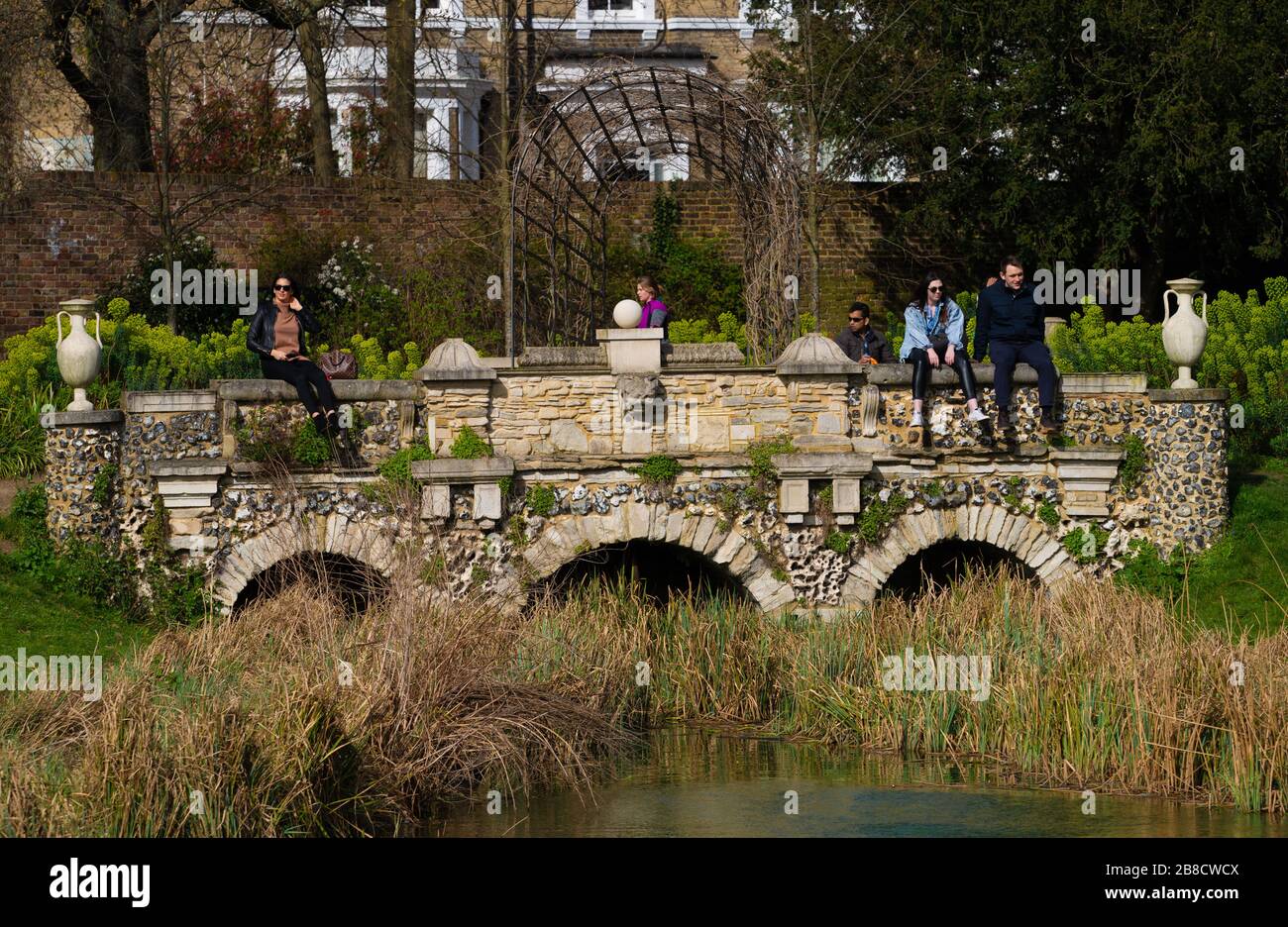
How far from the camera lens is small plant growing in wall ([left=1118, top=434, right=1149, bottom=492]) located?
57.2 ft

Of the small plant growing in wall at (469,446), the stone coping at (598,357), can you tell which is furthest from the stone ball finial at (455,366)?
the small plant growing in wall at (469,446)

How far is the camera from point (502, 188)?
23.3 metres

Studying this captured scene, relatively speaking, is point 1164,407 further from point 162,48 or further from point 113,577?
point 162,48

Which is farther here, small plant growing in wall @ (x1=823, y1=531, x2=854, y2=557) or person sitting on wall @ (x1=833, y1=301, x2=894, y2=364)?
person sitting on wall @ (x1=833, y1=301, x2=894, y2=364)

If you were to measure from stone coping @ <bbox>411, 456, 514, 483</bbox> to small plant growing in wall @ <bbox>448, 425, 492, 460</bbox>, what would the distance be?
90 mm

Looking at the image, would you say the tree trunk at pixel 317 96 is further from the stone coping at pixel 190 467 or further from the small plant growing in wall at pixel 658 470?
the small plant growing in wall at pixel 658 470

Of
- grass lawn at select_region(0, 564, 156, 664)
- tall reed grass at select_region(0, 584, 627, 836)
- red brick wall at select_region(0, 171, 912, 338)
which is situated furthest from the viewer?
red brick wall at select_region(0, 171, 912, 338)

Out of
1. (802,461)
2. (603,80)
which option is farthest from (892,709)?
(603,80)

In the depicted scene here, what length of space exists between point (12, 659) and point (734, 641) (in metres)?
5.80

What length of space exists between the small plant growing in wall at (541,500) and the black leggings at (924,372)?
11.4 feet

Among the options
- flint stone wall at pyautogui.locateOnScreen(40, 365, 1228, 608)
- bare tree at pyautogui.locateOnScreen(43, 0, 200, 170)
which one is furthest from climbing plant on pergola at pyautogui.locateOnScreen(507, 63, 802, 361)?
bare tree at pyautogui.locateOnScreen(43, 0, 200, 170)

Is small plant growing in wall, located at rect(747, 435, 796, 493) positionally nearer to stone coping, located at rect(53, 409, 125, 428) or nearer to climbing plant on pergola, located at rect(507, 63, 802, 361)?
climbing plant on pergola, located at rect(507, 63, 802, 361)

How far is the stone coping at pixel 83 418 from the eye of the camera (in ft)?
55.9

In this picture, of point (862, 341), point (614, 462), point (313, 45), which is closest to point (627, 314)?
point (614, 462)
